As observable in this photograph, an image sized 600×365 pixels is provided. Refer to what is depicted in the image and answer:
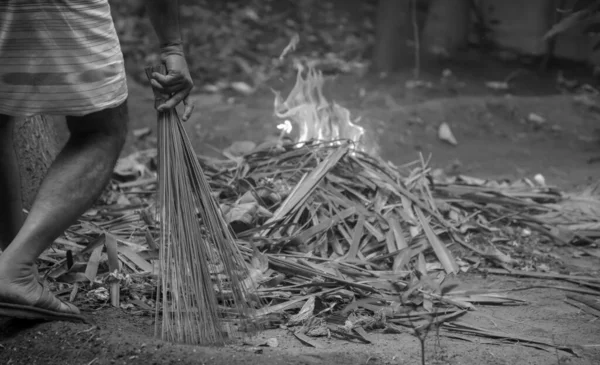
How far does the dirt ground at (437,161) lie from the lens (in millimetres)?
1999

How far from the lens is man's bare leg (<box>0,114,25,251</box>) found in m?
2.23

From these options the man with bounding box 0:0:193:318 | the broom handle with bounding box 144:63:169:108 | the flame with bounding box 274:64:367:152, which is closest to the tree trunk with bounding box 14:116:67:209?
the man with bounding box 0:0:193:318

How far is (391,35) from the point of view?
22.9 ft

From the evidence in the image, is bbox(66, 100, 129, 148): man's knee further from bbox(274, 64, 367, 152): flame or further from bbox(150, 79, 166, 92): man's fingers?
bbox(274, 64, 367, 152): flame

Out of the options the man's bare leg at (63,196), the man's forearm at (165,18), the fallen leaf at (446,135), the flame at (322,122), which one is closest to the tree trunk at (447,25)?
the fallen leaf at (446,135)

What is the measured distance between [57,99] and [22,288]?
54 centimetres

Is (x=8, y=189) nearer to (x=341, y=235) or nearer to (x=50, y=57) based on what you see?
(x=50, y=57)

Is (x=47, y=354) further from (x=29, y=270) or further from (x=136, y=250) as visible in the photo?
(x=136, y=250)

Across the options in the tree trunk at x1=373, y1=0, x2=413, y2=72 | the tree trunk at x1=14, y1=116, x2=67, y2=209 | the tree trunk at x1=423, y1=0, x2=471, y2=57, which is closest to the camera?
the tree trunk at x1=14, y1=116, x2=67, y2=209

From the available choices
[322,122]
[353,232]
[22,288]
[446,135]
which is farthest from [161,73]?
[446,135]

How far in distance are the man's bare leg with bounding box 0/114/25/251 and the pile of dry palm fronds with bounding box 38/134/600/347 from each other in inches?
14.9

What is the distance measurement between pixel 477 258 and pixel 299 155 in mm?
1035

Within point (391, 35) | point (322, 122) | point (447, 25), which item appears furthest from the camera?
point (447, 25)

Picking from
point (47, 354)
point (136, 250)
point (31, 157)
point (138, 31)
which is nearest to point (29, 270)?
point (47, 354)
